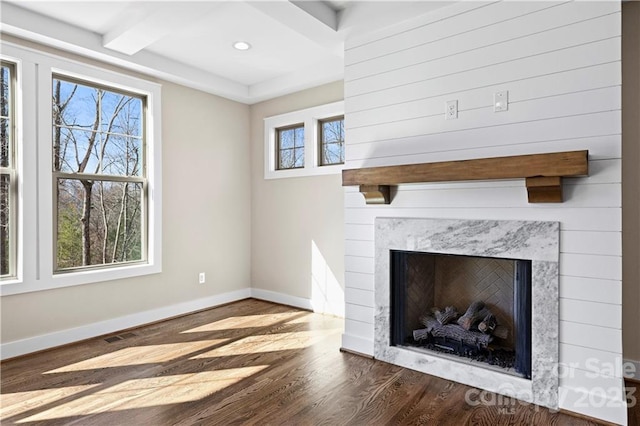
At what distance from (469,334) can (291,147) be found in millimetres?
2876

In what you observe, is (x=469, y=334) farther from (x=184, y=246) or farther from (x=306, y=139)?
(x=184, y=246)

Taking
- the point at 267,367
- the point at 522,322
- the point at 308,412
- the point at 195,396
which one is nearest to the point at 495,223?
the point at 522,322

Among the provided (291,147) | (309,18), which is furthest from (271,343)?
(309,18)

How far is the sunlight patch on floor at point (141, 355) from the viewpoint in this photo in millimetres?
2873

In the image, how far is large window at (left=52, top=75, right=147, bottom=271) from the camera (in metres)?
3.40

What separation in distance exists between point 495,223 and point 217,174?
3214 millimetres

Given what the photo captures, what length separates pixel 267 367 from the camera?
2.81 metres

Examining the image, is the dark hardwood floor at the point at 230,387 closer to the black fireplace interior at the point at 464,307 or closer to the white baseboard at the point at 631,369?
the black fireplace interior at the point at 464,307

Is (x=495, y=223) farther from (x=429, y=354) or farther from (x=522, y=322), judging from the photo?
(x=429, y=354)

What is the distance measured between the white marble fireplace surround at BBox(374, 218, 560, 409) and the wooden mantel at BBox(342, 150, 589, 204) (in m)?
0.26

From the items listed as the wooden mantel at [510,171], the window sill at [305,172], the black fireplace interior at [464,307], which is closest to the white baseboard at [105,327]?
the window sill at [305,172]

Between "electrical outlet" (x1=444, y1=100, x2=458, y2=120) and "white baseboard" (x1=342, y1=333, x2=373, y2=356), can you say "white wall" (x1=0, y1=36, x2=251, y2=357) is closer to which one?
"white baseboard" (x1=342, y1=333, x2=373, y2=356)

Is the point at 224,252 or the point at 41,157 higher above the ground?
the point at 41,157

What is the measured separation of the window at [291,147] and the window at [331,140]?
286 mm
